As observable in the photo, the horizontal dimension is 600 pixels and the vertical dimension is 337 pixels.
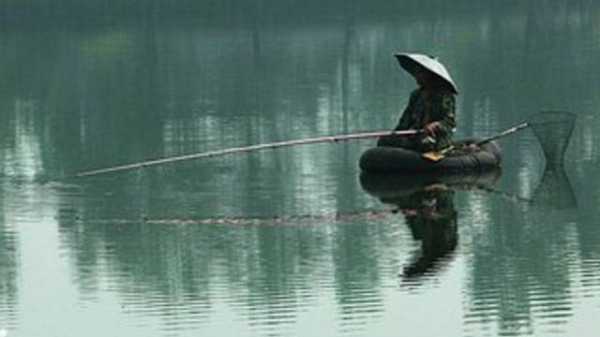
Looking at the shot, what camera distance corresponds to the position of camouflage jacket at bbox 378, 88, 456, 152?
78.0ft

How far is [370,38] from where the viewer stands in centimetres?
6072

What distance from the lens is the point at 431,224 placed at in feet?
67.7

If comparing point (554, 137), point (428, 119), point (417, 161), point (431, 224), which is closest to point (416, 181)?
point (417, 161)

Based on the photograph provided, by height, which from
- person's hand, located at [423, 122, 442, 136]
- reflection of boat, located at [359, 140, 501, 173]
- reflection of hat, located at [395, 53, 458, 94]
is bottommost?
reflection of boat, located at [359, 140, 501, 173]

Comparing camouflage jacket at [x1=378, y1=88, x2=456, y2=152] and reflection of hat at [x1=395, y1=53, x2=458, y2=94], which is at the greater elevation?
reflection of hat at [x1=395, y1=53, x2=458, y2=94]

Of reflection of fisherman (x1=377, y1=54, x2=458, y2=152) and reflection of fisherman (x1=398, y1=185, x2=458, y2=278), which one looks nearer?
reflection of fisherman (x1=398, y1=185, x2=458, y2=278)

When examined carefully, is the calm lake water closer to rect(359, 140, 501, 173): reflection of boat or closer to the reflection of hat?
rect(359, 140, 501, 173): reflection of boat

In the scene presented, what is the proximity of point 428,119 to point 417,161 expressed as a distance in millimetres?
699

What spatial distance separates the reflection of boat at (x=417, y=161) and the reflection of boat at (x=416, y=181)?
7 cm

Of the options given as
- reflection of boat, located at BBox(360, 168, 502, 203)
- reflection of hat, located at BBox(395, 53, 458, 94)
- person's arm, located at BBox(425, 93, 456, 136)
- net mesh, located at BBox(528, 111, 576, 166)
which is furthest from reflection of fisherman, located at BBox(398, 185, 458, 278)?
net mesh, located at BBox(528, 111, 576, 166)

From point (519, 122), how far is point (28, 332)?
631 inches

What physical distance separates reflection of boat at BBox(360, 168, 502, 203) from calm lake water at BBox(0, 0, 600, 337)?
50mm

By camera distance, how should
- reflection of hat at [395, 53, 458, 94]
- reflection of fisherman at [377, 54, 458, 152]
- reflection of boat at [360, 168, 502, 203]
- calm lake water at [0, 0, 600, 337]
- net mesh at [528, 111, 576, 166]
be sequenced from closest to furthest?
calm lake water at [0, 0, 600, 337] < reflection of boat at [360, 168, 502, 203] < reflection of fisherman at [377, 54, 458, 152] < reflection of hat at [395, 53, 458, 94] < net mesh at [528, 111, 576, 166]

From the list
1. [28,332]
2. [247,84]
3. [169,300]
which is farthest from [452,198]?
[247,84]
